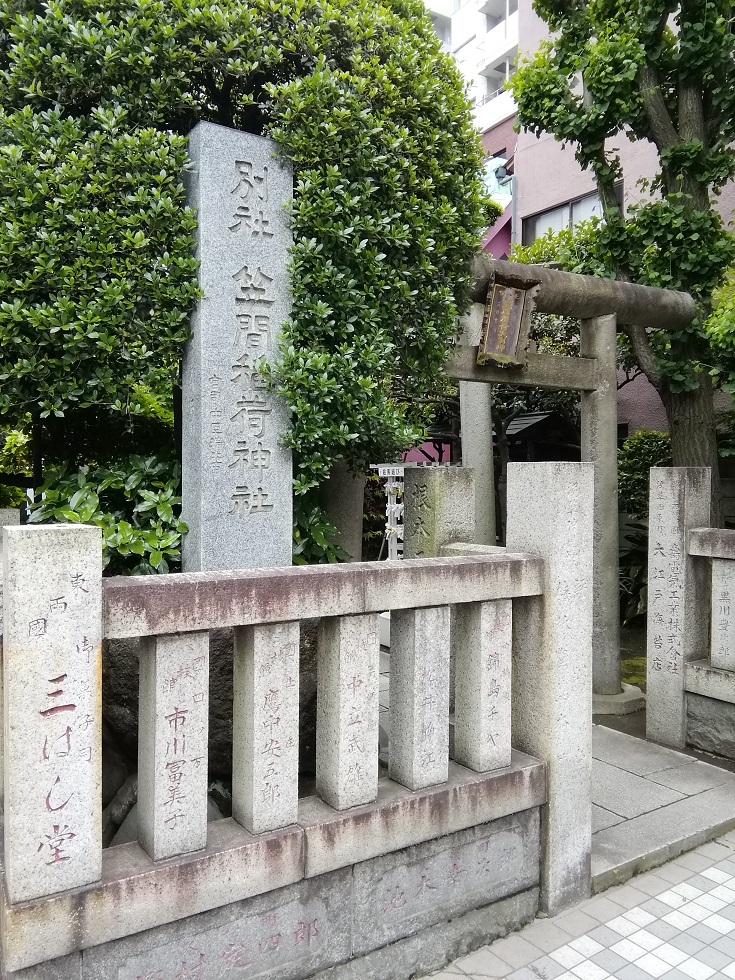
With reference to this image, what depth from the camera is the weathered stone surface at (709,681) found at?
539cm

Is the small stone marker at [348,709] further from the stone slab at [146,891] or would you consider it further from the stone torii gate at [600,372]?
the stone torii gate at [600,372]

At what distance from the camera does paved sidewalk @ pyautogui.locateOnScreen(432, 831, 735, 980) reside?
10.3ft

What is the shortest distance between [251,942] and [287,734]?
73 cm

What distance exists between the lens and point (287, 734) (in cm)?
273

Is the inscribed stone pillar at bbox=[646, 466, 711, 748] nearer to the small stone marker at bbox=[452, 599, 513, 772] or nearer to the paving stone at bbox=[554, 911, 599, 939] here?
the paving stone at bbox=[554, 911, 599, 939]

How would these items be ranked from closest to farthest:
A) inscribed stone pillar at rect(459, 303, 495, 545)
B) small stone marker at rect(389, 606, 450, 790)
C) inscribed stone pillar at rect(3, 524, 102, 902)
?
inscribed stone pillar at rect(3, 524, 102, 902), small stone marker at rect(389, 606, 450, 790), inscribed stone pillar at rect(459, 303, 495, 545)

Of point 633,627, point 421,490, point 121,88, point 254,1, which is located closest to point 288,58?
point 254,1

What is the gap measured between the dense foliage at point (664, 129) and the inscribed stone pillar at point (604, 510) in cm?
101

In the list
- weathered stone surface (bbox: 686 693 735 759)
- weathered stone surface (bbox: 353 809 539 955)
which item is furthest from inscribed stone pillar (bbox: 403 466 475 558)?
weathered stone surface (bbox: 686 693 735 759)

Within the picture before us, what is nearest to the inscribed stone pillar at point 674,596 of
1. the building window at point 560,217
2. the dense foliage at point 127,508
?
the dense foliage at point 127,508

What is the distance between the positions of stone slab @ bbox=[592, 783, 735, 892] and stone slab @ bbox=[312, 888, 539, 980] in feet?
1.84

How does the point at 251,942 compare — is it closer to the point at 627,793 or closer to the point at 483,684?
the point at 483,684

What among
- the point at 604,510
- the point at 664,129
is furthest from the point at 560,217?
the point at 604,510

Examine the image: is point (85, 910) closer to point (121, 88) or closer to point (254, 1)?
point (121, 88)
